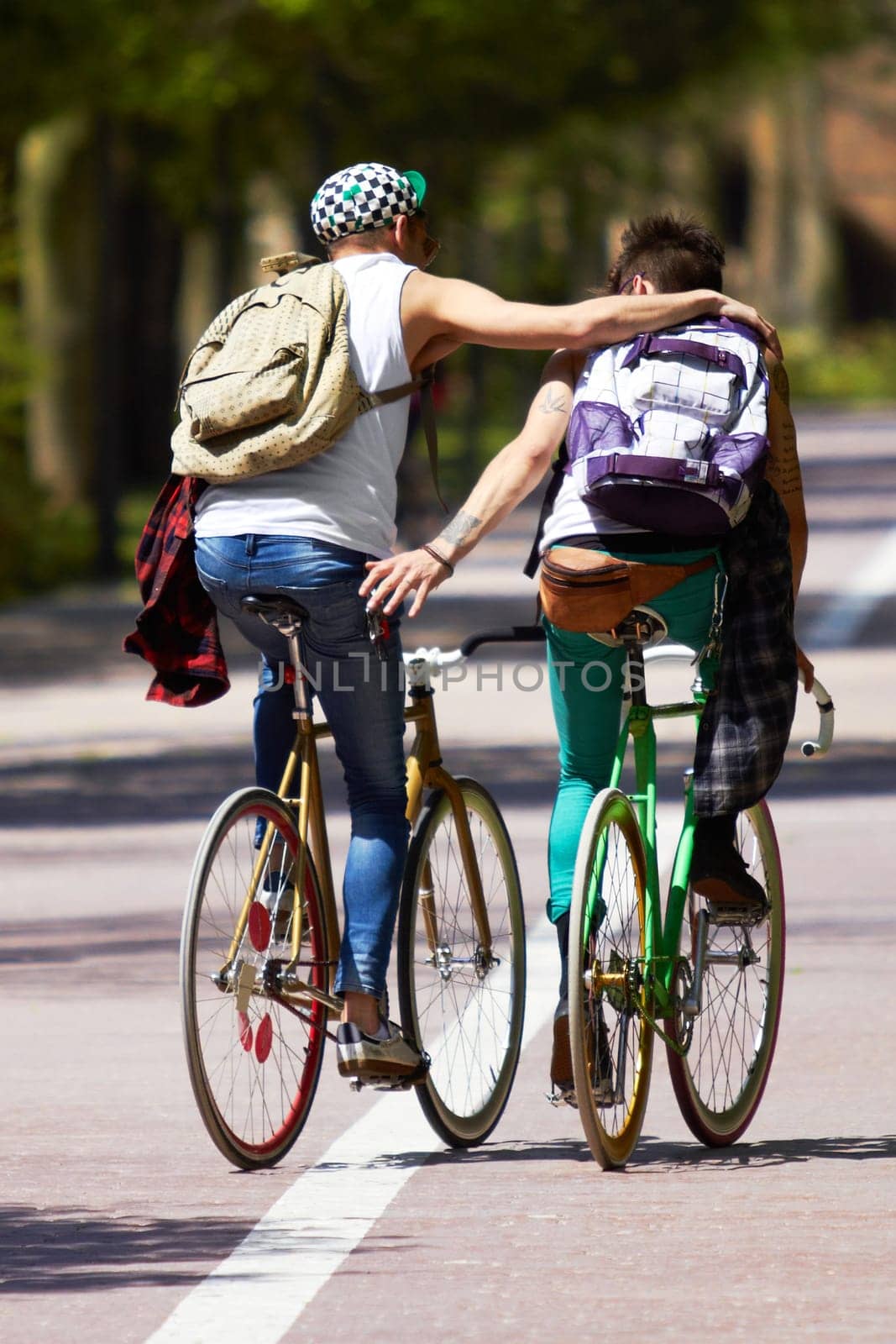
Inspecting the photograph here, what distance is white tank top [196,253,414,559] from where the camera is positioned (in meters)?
6.11

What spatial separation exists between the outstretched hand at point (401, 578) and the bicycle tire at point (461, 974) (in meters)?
0.67

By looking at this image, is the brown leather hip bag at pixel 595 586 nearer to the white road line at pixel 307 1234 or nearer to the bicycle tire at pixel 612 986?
the bicycle tire at pixel 612 986

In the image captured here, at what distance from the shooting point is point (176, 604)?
20.8 feet

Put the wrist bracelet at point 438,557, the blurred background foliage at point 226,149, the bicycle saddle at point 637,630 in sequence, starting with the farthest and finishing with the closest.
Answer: the blurred background foliage at point 226,149, the bicycle saddle at point 637,630, the wrist bracelet at point 438,557

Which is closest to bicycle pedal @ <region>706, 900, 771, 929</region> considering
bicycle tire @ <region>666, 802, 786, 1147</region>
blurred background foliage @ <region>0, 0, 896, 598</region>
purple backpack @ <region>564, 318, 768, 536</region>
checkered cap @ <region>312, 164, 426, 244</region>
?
bicycle tire @ <region>666, 802, 786, 1147</region>

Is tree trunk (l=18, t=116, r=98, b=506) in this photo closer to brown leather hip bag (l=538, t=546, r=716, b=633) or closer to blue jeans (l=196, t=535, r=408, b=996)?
blue jeans (l=196, t=535, r=408, b=996)

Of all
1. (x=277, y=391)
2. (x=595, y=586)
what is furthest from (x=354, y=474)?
(x=595, y=586)

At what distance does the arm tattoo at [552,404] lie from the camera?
20.1ft

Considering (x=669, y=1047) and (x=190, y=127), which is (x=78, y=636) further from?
(x=669, y=1047)

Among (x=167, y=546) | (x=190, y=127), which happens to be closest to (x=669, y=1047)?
(x=167, y=546)

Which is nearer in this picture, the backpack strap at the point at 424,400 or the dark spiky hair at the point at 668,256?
the backpack strap at the point at 424,400

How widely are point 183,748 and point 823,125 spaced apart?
84.8m

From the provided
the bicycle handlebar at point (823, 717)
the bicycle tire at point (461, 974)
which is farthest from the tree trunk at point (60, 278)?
the bicycle handlebar at point (823, 717)

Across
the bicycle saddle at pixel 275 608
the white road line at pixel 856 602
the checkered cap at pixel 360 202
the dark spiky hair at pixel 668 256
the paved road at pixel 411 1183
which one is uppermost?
the checkered cap at pixel 360 202
